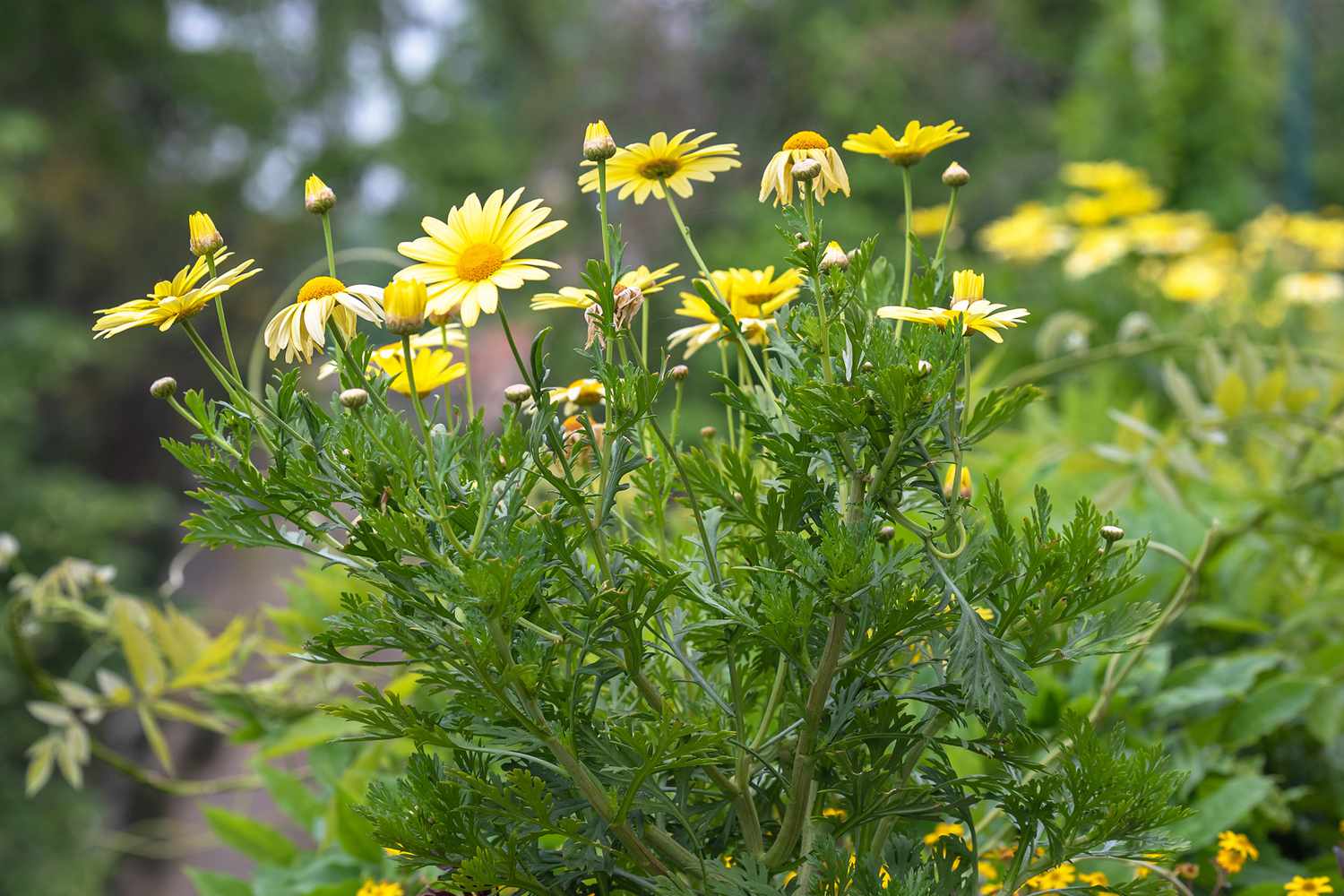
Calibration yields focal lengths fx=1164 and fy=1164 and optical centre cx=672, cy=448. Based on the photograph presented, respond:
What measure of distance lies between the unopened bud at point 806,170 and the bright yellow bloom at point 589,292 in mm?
94

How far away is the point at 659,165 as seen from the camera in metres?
0.78

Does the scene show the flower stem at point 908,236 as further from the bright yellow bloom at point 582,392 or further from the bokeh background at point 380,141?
the bokeh background at point 380,141

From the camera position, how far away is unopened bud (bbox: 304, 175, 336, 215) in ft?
2.27

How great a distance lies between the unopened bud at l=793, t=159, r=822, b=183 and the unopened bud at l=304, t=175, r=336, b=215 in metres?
0.28

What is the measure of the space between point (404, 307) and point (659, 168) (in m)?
0.24

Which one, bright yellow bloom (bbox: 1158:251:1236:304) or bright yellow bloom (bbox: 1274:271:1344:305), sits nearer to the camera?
bright yellow bloom (bbox: 1158:251:1236:304)

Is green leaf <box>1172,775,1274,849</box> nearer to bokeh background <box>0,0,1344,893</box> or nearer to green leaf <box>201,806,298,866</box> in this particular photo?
green leaf <box>201,806,298,866</box>

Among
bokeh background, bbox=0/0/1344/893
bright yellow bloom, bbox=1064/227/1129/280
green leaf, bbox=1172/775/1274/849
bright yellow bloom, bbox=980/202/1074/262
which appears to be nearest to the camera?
green leaf, bbox=1172/775/1274/849

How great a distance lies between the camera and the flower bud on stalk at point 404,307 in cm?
62

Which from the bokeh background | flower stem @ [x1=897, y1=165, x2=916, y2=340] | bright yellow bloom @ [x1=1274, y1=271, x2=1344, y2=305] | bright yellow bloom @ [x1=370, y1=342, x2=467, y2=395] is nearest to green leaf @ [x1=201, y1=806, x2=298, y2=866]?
bright yellow bloom @ [x1=370, y1=342, x2=467, y2=395]

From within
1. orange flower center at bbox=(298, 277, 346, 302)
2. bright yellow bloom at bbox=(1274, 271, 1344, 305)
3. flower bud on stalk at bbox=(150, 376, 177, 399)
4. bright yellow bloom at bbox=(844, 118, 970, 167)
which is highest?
bright yellow bloom at bbox=(1274, 271, 1344, 305)

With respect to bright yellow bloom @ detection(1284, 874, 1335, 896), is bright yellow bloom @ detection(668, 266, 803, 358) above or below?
above

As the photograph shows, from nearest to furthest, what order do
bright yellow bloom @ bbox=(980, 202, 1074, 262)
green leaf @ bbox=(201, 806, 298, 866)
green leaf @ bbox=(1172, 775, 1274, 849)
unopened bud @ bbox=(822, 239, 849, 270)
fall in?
unopened bud @ bbox=(822, 239, 849, 270), green leaf @ bbox=(1172, 775, 1274, 849), green leaf @ bbox=(201, 806, 298, 866), bright yellow bloom @ bbox=(980, 202, 1074, 262)

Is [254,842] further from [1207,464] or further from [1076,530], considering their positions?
[1207,464]
